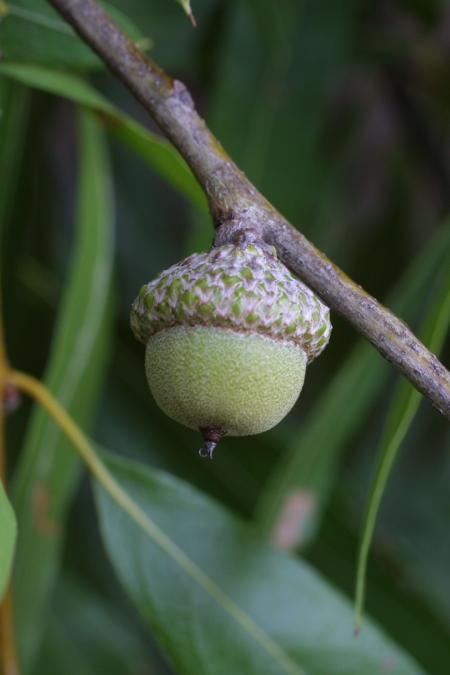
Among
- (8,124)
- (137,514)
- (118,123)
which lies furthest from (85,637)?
(118,123)

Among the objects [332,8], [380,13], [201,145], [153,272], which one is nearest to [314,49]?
[332,8]

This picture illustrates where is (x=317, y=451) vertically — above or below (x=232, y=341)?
below

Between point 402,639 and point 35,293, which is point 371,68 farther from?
point 402,639

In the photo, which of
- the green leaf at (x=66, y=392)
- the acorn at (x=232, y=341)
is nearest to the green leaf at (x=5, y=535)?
the acorn at (x=232, y=341)

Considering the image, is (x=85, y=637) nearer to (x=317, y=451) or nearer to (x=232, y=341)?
(x=317, y=451)

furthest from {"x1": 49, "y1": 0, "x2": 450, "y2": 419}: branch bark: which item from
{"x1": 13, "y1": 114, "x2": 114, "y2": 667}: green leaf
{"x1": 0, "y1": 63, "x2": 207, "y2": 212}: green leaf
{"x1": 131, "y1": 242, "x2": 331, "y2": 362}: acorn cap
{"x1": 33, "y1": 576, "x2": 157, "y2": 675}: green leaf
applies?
{"x1": 33, "y1": 576, "x2": 157, "y2": 675}: green leaf

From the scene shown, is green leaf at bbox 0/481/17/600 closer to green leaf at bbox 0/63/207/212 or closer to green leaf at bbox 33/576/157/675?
green leaf at bbox 0/63/207/212
